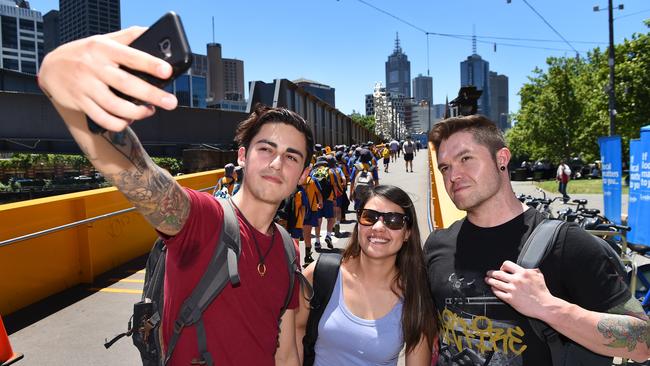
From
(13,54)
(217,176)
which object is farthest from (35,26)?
(217,176)

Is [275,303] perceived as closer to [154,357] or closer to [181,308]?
[181,308]

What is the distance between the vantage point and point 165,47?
110cm

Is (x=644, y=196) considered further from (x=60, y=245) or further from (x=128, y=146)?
(x=60, y=245)

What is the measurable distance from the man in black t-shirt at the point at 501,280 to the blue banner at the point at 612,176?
11.4 m

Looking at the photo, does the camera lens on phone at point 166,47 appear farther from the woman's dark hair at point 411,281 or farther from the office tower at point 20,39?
the office tower at point 20,39

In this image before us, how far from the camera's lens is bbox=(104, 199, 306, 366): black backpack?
1.76 meters

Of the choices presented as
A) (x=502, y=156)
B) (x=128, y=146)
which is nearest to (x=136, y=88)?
(x=128, y=146)

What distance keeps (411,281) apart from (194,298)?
127 cm

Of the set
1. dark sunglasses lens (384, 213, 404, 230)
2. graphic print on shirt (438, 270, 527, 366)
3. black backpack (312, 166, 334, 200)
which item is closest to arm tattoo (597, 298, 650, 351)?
graphic print on shirt (438, 270, 527, 366)

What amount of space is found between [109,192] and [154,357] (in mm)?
7013

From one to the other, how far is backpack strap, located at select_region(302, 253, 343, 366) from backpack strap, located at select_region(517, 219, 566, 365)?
1075 mm

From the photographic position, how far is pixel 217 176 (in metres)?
13.1

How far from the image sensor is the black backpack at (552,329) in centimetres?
186

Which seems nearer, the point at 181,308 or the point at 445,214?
the point at 181,308
